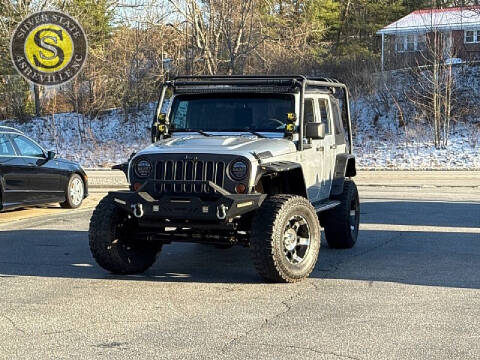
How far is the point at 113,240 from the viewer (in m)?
8.69

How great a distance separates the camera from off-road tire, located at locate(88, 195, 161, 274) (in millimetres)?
8641

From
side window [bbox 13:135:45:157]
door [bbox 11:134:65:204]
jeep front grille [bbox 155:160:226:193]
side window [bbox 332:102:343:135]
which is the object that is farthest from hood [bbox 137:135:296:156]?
side window [bbox 13:135:45:157]

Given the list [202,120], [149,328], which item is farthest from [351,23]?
[149,328]

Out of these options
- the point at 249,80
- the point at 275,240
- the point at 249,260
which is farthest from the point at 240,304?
the point at 249,80

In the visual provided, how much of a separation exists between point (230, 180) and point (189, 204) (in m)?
0.51

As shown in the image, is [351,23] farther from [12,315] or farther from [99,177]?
[12,315]

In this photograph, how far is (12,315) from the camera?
7051 millimetres

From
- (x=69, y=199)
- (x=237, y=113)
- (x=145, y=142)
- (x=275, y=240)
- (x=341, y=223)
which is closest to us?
(x=275, y=240)

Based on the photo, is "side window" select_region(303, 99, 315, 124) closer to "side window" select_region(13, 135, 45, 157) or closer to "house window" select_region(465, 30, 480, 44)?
"side window" select_region(13, 135, 45, 157)

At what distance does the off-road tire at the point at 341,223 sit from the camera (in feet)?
34.7

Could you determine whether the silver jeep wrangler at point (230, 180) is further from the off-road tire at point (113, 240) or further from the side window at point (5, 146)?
the side window at point (5, 146)

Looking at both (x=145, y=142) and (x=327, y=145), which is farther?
(x=145, y=142)

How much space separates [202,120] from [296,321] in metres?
3.70

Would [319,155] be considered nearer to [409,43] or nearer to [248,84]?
[248,84]
